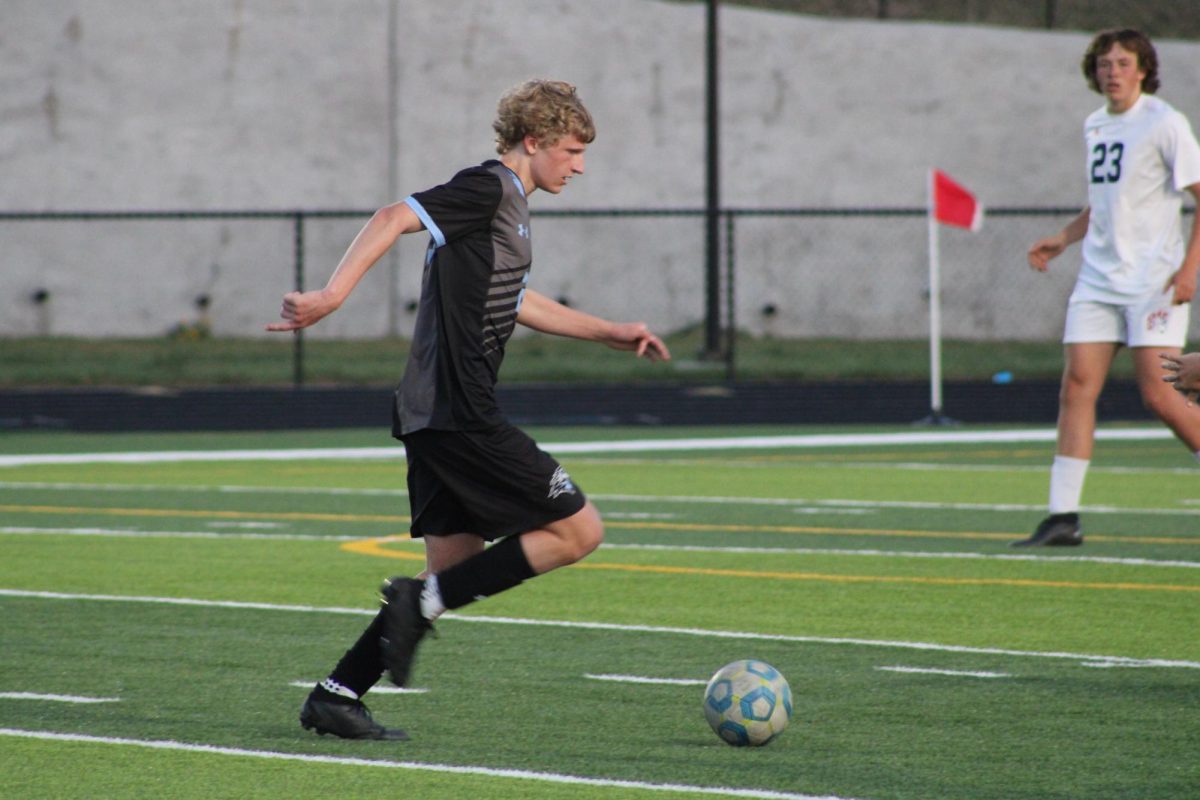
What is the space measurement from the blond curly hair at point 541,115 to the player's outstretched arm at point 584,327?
51cm

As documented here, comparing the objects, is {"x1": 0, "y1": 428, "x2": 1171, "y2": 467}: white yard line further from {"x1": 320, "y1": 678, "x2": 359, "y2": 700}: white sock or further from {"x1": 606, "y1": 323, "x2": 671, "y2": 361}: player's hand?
{"x1": 320, "y1": 678, "x2": 359, "y2": 700}: white sock

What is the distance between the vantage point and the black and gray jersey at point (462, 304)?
18.3ft

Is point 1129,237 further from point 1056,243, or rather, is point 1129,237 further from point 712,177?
point 712,177

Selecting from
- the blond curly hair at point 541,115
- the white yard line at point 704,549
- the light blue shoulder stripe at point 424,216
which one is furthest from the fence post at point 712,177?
the light blue shoulder stripe at point 424,216

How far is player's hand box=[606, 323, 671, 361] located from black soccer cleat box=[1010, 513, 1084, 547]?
458 cm

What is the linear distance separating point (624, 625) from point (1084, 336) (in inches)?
121

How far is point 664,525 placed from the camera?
464 inches

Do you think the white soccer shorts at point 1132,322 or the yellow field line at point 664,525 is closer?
the white soccer shorts at point 1132,322

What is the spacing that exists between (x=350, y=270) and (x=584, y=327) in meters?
1.08

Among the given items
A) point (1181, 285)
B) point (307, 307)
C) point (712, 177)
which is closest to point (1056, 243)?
point (1181, 285)

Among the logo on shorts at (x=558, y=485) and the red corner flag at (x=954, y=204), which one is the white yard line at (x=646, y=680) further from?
the red corner flag at (x=954, y=204)

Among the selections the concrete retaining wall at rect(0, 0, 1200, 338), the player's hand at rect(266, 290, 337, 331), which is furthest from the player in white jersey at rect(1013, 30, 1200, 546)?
the concrete retaining wall at rect(0, 0, 1200, 338)

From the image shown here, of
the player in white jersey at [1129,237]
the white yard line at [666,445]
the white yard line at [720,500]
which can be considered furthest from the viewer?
the white yard line at [666,445]

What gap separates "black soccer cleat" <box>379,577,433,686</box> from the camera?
560 cm
